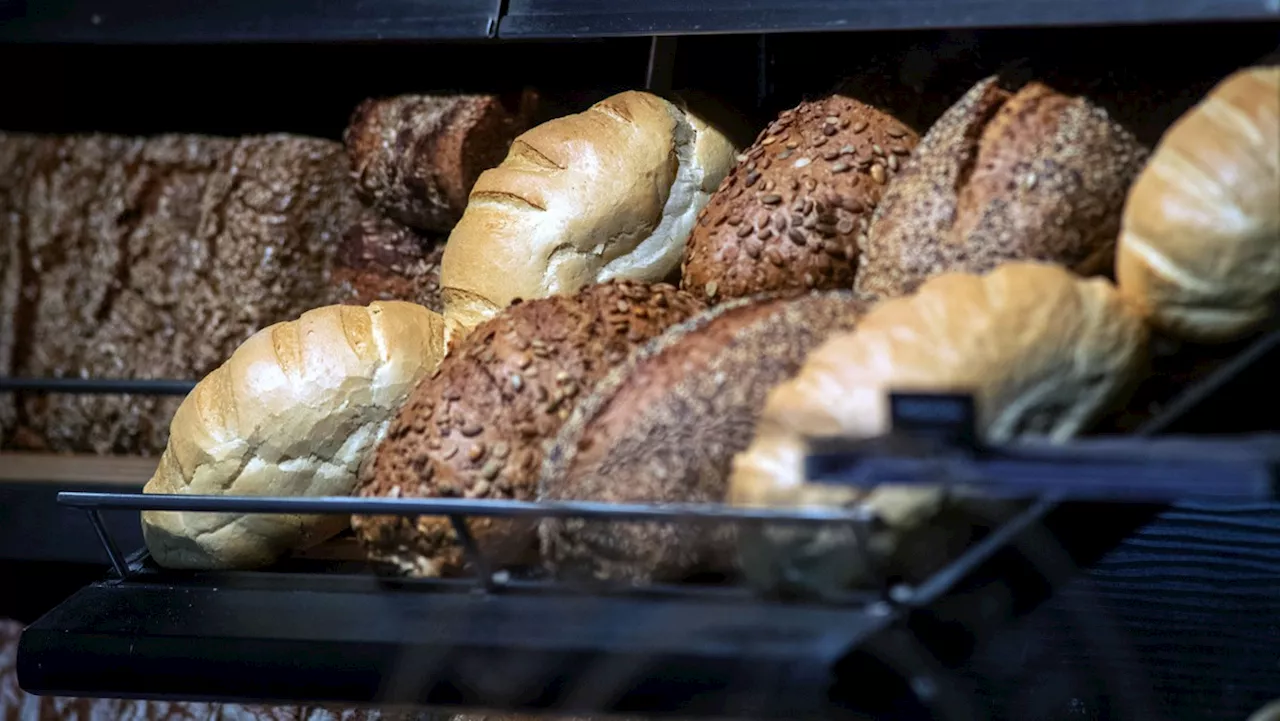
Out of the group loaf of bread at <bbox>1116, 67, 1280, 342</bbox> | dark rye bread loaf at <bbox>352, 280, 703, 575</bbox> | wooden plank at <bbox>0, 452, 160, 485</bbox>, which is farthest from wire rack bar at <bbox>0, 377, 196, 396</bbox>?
loaf of bread at <bbox>1116, 67, 1280, 342</bbox>

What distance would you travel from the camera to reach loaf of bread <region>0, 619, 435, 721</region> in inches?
65.4

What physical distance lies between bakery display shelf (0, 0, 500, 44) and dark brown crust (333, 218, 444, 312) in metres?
0.36

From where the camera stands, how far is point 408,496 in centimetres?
118

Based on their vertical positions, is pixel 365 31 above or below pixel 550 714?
above

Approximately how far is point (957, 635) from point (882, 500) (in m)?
0.15

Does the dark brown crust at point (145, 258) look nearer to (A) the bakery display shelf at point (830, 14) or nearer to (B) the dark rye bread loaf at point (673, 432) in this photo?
(A) the bakery display shelf at point (830, 14)

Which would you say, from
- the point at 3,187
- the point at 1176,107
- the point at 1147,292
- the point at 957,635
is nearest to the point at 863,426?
the point at 957,635

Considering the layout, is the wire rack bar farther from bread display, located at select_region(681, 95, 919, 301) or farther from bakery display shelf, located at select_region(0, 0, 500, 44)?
bread display, located at select_region(681, 95, 919, 301)

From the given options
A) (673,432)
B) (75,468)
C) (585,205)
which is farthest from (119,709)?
(673,432)

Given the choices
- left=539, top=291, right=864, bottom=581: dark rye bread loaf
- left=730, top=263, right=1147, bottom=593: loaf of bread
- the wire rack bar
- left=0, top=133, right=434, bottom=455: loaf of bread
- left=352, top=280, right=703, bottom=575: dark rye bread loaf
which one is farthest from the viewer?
left=0, top=133, right=434, bottom=455: loaf of bread

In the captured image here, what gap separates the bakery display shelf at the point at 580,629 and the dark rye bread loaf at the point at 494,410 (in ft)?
0.18

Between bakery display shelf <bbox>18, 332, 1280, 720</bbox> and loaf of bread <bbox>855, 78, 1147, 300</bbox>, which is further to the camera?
loaf of bread <bbox>855, 78, 1147, 300</bbox>

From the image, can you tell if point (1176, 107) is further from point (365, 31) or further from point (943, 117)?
point (365, 31)

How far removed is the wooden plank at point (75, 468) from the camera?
Result: 164 cm
